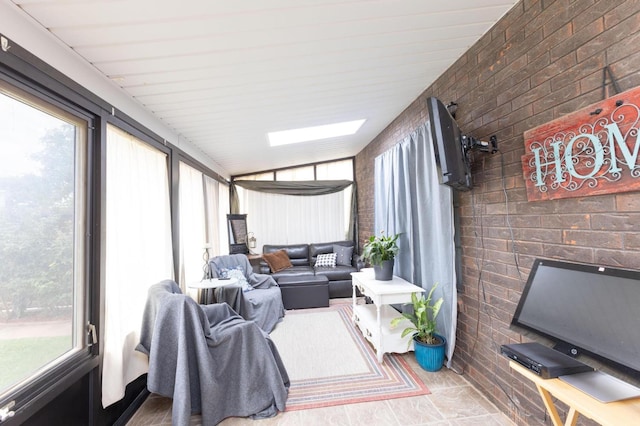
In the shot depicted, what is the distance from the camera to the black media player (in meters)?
1.08

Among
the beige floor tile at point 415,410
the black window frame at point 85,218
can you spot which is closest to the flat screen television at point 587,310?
the beige floor tile at point 415,410

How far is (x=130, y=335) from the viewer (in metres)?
1.90

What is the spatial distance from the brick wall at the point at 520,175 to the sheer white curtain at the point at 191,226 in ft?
9.21

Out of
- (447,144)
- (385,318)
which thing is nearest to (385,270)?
(385,318)

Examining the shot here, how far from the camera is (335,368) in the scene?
2.39m

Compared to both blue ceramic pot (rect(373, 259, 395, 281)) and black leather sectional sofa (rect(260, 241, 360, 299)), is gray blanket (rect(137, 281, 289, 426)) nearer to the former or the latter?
blue ceramic pot (rect(373, 259, 395, 281))

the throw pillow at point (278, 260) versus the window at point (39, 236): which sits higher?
the window at point (39, 236)

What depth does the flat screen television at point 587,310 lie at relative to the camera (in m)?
0.96

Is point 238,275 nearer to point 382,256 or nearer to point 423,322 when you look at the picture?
point 382,256

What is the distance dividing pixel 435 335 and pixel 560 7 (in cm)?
242

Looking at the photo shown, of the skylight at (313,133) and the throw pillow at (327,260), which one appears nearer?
the skylight at (313,133)

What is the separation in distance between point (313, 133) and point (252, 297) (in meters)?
2.29

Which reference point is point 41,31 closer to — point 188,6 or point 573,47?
point 188,6

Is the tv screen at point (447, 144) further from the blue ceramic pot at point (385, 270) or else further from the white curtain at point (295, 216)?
the white curtain at point (295, 216)
